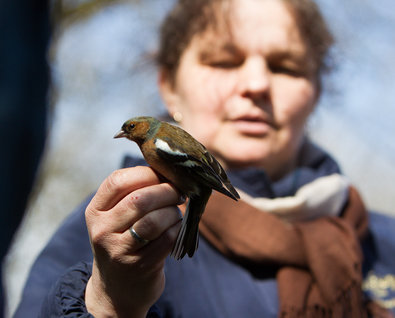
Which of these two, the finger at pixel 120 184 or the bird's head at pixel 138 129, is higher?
the bird's head at pixel 138 129

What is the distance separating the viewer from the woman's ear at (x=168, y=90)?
235 cm

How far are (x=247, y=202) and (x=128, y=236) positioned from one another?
39.3 inches

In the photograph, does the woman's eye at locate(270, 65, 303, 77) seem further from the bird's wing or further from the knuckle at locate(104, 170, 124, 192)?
the knuckle at locate(104, 170, 124, 192)

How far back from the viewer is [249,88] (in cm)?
199

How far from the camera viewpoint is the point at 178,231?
1047mm

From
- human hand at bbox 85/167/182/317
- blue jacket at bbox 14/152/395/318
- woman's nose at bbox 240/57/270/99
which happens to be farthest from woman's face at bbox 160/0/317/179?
human hand at bbox 85/167/182/317

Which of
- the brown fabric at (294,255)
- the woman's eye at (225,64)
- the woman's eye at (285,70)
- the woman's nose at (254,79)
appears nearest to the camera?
the brown fabric at (294,255)

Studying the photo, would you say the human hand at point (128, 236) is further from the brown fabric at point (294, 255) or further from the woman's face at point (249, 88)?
the woman's face at point (249, 88)

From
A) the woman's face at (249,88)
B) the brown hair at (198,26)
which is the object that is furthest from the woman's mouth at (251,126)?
the brown hair at (198,26)

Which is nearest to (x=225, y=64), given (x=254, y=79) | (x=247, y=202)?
(x=254, y=79)

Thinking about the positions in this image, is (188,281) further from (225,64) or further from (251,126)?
(225,64)

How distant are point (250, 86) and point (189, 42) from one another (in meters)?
0.50

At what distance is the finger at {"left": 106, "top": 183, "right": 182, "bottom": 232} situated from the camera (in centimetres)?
98

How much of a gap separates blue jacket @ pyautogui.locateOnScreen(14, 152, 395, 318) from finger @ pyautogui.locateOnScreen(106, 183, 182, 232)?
24 cm
